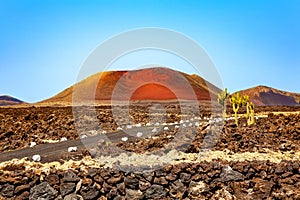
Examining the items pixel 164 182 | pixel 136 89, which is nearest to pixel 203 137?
pixel 164 182

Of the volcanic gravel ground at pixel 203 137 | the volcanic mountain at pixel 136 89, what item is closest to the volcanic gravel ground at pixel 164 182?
the volcanic gravel ground at pixel 203 137

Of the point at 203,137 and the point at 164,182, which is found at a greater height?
the point at 203,137

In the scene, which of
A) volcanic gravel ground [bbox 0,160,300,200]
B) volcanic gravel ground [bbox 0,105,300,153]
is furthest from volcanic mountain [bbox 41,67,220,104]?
volcanic gravel ground [bbox 0,160,300,200]

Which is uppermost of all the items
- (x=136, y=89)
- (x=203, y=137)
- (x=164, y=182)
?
(x=136, y=89)

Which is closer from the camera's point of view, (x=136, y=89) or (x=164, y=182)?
(x=164, y=182)

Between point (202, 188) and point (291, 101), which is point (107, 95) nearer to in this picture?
point (291, 101)

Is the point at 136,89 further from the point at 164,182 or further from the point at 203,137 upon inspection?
the point at 164,182

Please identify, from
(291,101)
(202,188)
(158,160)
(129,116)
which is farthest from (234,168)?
(291,101)

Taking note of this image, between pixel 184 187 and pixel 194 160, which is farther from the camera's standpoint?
pixel 194 160

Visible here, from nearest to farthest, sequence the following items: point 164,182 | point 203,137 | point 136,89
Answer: point 164,182 → point 203,137 → point 136,89

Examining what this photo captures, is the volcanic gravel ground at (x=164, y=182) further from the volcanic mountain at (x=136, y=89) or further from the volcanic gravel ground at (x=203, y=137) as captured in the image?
the volcanic mountain at (x=136, y=89)

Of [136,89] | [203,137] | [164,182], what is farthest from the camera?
[136,89]
